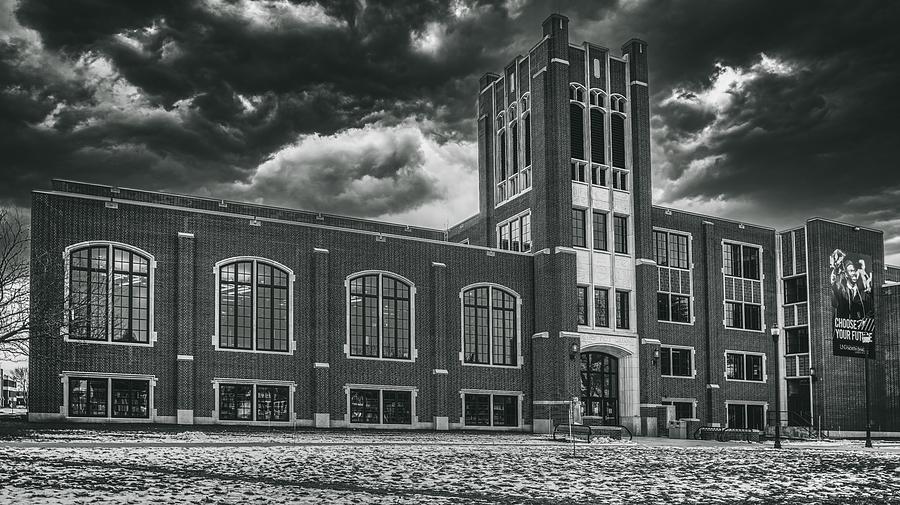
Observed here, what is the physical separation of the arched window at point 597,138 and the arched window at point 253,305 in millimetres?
19938

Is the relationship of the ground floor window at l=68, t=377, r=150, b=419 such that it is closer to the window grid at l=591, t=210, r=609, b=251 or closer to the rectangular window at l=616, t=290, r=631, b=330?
the window grid at l=591, t=210, r=609, b=251

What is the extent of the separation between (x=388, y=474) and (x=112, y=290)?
25.5m

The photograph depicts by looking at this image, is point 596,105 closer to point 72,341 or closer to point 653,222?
point 653,222

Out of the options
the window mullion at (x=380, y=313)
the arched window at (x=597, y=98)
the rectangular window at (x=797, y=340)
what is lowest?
the rectangular window at (x=797, y=340)

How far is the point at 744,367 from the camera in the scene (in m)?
56.4

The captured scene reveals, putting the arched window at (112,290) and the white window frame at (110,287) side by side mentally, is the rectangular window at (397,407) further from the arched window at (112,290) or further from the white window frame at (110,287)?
the arched window at (112,290)

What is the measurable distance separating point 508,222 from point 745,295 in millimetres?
16630

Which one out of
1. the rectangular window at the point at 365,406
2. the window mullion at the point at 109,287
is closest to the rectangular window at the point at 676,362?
the rectangular window at the point at 365,406

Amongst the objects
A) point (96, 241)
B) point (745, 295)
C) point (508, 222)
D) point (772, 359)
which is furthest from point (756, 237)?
point (96, 241)

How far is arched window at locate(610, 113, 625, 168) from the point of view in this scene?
5300cm

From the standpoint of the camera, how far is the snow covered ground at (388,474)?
44.3ft

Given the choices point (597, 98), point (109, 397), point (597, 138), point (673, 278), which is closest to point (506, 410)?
point (673, 278)

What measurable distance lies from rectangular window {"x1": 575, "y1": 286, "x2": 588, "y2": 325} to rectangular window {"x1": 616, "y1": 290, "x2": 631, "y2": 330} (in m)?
2.37

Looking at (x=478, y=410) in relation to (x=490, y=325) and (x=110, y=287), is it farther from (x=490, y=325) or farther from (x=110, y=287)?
(x=110, y=287)
